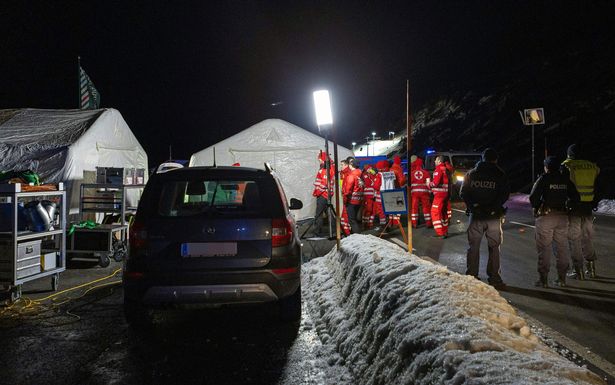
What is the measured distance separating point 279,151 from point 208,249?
406 inches

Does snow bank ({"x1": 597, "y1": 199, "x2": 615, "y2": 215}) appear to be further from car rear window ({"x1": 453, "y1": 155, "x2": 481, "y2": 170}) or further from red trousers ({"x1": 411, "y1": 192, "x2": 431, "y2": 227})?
red trousers ({"x1": 411, "y1": 192, "x2": 431, "y2": 227})

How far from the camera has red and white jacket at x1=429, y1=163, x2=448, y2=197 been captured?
1204 cm

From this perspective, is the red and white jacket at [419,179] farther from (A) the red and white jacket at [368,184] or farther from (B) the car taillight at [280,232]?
(B) the car taillight at [280,232]

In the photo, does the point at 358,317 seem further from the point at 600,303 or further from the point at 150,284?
the point at 600,303

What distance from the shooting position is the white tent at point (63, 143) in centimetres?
1330

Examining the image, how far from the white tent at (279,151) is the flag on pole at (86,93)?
8.66m

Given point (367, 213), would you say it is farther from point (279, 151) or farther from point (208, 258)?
point (208, 258)

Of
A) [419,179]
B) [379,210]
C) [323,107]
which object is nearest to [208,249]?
[323,107]

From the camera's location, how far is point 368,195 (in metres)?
12.9

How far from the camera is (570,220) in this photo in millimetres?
6918

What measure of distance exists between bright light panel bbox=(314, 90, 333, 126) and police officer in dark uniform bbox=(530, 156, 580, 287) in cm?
351

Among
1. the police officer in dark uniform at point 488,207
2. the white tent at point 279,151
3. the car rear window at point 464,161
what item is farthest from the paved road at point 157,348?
the car rear window at point 464,161

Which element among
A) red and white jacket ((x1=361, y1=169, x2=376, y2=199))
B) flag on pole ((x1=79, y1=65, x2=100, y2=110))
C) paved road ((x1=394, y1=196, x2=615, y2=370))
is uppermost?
flag on pole ((x1=79, y1=65, x2=100, y2=110))

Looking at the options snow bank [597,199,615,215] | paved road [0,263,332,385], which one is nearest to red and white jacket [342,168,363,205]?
paved road [0,263,332,385]
